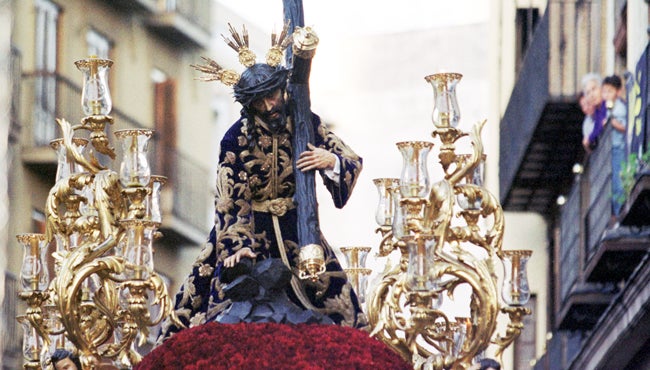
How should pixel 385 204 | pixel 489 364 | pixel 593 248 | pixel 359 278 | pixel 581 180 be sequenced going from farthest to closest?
pixel 581 180 → pixel 593 248 → pixel 359 278 → pixel 385 204 → pixel 489 364

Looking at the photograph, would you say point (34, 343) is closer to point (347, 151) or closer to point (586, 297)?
point (347, 151)

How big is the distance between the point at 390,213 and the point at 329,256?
2.03 meters

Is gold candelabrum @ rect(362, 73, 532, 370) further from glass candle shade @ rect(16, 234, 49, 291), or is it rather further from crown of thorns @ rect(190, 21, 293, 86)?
glass candle shade @ rect(16, 234, 49, 291)

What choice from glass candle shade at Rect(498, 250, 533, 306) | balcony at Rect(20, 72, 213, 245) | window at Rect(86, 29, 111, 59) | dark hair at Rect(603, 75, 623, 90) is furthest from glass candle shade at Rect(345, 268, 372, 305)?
window at Rect(86, 29, 111, 59)

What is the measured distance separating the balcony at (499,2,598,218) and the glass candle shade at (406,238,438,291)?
49.7 ft

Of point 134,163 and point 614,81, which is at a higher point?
point 614,81

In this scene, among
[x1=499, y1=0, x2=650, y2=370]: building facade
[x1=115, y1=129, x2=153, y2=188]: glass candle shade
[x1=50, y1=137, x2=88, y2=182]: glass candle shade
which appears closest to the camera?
[x1=115, y1=129, x2=153, y2=188]: glass candle shade

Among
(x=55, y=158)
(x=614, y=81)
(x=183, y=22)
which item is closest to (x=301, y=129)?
(x=614, y=81)

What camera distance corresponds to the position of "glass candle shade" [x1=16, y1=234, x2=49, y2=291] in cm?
1592

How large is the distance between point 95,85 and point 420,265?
2542 millimetres

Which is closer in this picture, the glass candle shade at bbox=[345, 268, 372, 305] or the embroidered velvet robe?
the embroidered velvet robe

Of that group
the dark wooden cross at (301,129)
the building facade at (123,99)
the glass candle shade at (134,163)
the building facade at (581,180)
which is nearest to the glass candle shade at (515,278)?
the dark wooden cross at (301,129)

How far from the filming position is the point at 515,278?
14875 mm

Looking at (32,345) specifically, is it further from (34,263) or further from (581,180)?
(581,180)
